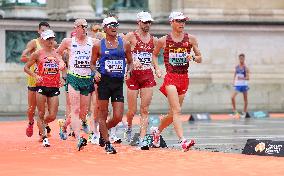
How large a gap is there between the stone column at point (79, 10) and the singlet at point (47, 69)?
16994 mm

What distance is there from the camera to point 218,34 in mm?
38062

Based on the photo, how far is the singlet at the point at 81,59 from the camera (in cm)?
1955

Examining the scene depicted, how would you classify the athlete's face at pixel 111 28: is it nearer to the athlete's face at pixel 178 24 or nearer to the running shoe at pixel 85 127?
the athlete's face at pixel 178 24

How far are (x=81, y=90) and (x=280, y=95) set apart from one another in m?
18.8

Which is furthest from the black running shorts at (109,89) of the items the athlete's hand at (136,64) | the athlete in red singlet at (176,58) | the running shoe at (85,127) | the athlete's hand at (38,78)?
the running shoe at (85,127)

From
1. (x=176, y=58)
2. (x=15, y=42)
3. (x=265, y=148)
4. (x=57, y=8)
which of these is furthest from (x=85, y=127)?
(x=57, y=8)

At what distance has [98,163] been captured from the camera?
1550cm

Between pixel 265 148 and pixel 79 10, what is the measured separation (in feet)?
69.5

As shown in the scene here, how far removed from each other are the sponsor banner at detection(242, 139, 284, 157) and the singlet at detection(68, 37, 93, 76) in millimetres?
3525

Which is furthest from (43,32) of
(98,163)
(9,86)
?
(9,86)

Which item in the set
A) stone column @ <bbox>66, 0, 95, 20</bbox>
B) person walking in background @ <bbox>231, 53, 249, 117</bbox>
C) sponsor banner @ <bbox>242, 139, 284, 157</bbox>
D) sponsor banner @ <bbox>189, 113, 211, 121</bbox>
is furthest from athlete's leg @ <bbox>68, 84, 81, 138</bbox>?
stone column @ <bbox>66, 0, 95, 20</bbox>

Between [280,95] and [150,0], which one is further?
[150,0]

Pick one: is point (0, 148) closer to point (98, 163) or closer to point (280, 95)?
point (98, 163)

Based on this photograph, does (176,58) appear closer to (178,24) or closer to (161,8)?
(178,24)
